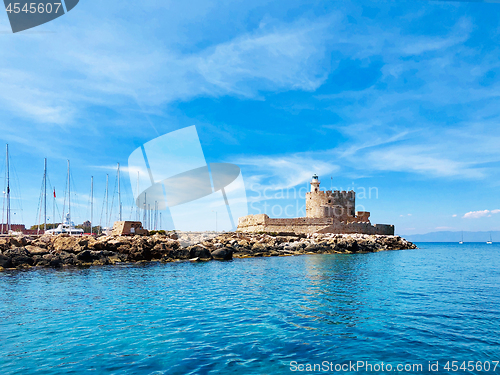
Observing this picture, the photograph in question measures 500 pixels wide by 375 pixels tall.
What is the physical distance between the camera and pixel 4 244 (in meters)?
24.6

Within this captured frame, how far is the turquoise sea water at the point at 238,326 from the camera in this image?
6.72m

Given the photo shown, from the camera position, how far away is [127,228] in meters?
37.4

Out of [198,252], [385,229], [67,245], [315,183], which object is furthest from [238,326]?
[385,229]

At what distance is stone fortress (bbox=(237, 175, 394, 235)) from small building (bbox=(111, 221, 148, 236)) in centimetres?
2113

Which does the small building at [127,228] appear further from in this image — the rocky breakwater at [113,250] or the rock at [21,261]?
the rock at [21,261]

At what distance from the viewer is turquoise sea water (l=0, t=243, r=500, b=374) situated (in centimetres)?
672

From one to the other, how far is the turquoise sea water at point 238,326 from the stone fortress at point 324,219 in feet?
125

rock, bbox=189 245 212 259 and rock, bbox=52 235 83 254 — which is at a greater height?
rock, bbox=52 235 83 254

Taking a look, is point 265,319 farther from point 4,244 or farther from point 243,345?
point 4,244

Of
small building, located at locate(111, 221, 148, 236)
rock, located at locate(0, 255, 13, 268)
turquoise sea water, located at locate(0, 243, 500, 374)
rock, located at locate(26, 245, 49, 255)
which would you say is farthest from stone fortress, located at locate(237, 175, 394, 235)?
turquoise sea water, located at locate(0, 243, 500, 374)

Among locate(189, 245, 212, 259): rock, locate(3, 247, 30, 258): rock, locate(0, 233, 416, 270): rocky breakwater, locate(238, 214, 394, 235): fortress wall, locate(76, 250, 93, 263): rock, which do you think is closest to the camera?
locate(3, 247, 30, 258): rock

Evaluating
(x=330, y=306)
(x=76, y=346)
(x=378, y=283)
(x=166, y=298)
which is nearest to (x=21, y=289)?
(x=166, y=298)

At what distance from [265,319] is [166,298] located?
16.0 ft

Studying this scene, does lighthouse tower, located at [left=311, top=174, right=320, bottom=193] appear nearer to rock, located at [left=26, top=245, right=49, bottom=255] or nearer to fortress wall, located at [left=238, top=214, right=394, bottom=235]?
fortress wall, located at [left=238, top=214, right=394, bottom=235]
